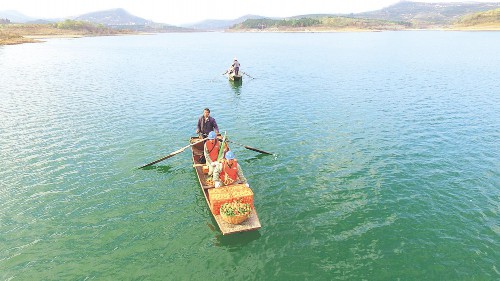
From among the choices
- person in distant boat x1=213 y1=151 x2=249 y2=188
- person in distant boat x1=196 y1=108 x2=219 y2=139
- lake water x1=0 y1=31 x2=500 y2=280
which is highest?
person in distant boat x1=196 y1=108 x2=219 y2=139

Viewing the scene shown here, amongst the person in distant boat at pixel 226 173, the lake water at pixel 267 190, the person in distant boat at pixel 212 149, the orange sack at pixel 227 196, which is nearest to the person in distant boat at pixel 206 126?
the person in distant boat at pixel 212 149

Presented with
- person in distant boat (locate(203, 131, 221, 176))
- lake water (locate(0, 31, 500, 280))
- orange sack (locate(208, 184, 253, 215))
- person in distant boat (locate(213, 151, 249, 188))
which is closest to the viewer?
lake water (locate(0, 31, 500, 280))

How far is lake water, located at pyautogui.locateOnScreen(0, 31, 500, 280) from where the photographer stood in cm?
1428

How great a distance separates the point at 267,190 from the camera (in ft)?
65.7

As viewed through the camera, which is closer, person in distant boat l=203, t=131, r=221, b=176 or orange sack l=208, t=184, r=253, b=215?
orange sack l=208, t=184, r=253, b=215

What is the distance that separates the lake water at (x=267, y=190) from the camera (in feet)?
46.9

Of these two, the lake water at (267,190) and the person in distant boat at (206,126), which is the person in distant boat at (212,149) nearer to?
the lake water at (267,190)

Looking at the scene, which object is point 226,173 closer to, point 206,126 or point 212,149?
point 212,149

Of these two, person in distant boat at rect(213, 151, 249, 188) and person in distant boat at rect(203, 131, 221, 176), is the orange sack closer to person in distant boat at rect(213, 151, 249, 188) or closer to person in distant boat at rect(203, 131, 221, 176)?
person in distant boat at rect(213, 151, 249, 188)

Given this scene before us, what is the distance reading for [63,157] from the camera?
79.8 ft

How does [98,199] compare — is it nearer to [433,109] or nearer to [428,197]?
[428,197]

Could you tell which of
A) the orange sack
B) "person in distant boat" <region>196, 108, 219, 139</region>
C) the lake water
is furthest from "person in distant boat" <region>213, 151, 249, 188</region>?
"person in distant boat" <region>196, 108, 219, 139</region>

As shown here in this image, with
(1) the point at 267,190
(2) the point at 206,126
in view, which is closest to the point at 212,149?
(2) the point at 206,126

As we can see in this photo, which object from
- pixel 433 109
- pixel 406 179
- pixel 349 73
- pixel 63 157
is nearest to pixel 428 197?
pixel 406 179
